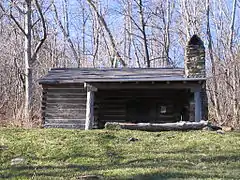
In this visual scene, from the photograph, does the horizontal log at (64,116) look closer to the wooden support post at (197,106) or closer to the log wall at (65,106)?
the log wall at (65,106)

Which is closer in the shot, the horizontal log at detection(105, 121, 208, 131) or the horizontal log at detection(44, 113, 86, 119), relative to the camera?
the horizontal log at detection(105, 121, 208, 131)

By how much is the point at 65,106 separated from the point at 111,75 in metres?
2.44

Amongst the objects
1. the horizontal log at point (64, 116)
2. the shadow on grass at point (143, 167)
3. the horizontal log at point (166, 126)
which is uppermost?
the horizontal log at point (64, 116)

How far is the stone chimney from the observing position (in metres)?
18.9

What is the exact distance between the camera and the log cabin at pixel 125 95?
1800cm

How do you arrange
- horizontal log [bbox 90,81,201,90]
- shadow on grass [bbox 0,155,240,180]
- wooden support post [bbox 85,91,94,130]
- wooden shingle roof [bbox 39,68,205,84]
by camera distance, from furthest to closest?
wooden shingle roof [bbox 39,68,205,84]
horizontal log [bbox 90,81,201,90]
wooden support post [bbox 85,91,94,130]
shadow on grass [bbox 0,155,240,180]

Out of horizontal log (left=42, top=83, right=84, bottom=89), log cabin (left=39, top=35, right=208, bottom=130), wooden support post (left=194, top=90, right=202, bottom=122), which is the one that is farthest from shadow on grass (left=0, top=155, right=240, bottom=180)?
horizontal log (left=42, top=83, right=84, bottom=89)

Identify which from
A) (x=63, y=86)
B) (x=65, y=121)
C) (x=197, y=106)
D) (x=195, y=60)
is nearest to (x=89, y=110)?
(x=65, y=121)

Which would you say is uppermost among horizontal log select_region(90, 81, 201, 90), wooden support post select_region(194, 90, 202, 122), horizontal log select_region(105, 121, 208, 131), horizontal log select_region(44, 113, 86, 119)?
horizontal log select_region(90, 81, 201, 90)

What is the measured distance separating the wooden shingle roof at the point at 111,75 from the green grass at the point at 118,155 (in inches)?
144

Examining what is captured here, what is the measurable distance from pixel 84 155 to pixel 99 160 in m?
0.68

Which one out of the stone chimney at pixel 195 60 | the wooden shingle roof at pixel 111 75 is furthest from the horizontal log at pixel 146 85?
the stone chimney at pixel 195 60

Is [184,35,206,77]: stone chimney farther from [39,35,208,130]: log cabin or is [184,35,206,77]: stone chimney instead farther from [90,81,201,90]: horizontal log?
[90,81,201,90]: horizontal log

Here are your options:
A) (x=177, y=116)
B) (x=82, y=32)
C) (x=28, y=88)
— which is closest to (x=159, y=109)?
(x=177, y=116)
